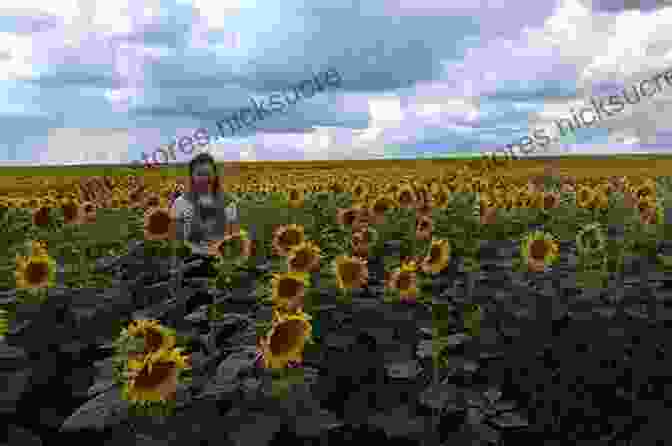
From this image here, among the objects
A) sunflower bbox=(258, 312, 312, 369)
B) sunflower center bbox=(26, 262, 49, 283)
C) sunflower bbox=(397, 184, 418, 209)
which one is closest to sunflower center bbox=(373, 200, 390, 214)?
sunflower bbox=(397, 184, 418, 209)

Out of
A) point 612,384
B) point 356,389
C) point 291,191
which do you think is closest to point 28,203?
point 291,191

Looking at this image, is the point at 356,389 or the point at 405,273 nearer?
the point at 405,273

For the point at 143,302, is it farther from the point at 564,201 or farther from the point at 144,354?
the point at 564,201

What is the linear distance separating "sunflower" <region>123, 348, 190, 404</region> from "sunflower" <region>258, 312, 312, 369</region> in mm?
406

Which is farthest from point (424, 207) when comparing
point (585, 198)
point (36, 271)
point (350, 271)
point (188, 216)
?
point (36, 271)

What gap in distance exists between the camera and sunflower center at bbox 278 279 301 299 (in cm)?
412

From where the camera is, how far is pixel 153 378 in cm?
297

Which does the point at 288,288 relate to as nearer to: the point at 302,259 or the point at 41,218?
the point at 302,259

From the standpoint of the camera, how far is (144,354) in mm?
3193

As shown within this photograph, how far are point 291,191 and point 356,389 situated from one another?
502cm

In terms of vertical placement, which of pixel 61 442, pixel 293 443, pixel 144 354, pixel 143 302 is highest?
pixel 144 354

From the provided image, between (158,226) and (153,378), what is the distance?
3.28 metres

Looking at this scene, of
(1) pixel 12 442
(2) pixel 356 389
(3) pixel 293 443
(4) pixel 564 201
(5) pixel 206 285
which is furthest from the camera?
(4) pixel 564 201

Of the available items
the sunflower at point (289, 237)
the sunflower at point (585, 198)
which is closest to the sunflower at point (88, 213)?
the sunflower at point (289, 237)
